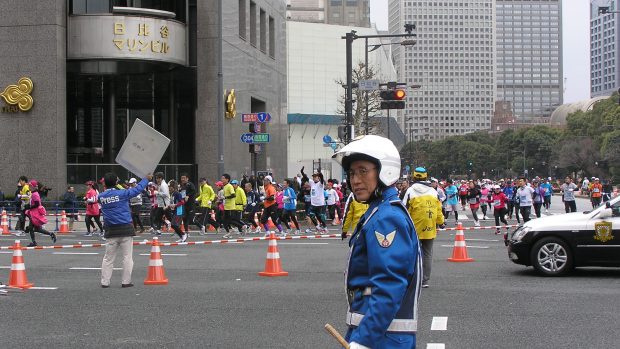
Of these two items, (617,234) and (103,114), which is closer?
(617,234)

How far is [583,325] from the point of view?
344 inches

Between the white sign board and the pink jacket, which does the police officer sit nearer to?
the white sign board

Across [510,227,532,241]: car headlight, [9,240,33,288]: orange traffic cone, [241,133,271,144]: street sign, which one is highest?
[241,133,271,144]: street sign

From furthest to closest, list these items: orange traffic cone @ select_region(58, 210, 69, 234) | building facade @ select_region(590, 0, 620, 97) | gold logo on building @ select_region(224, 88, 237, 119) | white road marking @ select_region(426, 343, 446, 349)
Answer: building facade @ select_region(590, 0, 620, 97), gold logo on building @ select_region(224, 88, 237, 119), orange traffic cone @ select_region(58, 210, 69, 234), white road marking @ select_region(426, 343, 446, 349)

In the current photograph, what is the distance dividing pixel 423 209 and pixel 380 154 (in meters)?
7.77

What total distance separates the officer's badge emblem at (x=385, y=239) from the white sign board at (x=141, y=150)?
29.6ft

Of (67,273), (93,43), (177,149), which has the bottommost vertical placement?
(67,273)

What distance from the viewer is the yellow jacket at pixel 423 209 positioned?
11.3 meters

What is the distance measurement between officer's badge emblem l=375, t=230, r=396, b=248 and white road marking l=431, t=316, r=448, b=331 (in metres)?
5.21

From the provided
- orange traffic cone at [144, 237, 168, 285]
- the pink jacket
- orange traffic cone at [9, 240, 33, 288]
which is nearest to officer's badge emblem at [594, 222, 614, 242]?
orange traffic cone at [144, 237, 168, 285]

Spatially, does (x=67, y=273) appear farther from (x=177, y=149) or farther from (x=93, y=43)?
(x=177, y=149)

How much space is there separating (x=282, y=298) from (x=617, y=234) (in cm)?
538

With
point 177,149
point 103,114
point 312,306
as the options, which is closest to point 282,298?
point 312,306

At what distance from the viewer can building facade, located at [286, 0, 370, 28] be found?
489 ft
